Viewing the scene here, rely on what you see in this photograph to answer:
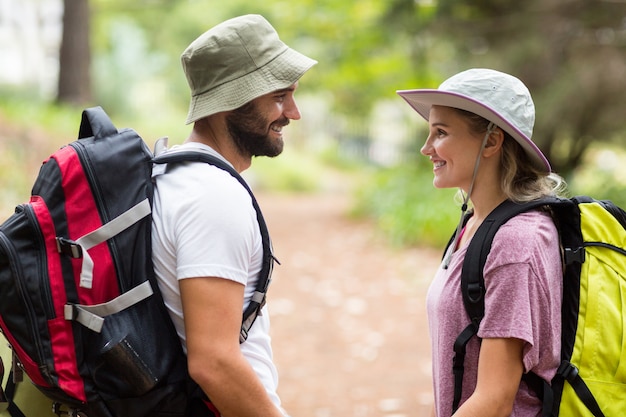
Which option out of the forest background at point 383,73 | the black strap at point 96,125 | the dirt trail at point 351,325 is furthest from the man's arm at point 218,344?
the forest background at point 383,73

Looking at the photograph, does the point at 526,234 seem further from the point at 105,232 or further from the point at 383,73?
the point at 383,73

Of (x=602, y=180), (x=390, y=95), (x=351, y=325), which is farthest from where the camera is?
(x=390, y=95)

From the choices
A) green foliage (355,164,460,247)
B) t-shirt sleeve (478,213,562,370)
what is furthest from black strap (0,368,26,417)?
green foliage (355,164,460,247)

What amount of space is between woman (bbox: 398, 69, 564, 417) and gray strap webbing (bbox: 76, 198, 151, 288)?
0.90m

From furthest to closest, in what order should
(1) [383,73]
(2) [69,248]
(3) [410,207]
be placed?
(1) [383,73] → (3) [410,207] → (2) [69,248]

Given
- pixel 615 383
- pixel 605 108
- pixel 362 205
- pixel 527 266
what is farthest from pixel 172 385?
pixel 362 205

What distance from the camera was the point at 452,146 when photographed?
2172mm

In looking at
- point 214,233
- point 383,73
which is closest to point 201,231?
point 214,233

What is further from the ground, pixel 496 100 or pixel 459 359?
pixel 496 100

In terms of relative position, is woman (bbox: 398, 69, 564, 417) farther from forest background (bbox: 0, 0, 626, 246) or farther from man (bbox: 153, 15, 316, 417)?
forest background (bbox: 0, 0, 626, 246)

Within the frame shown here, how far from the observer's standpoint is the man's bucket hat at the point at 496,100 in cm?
208

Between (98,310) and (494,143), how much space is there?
122 centimetres

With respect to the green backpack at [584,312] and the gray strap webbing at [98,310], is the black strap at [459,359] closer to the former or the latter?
the green backpack at [584,312]

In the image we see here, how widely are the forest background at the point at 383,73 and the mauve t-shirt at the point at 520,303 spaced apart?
6.09 meters
